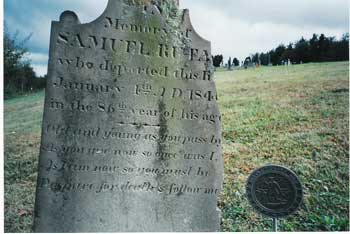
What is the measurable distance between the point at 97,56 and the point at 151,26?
636 mm

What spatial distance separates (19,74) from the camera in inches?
496

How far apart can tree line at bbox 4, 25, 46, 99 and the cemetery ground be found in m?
0.38

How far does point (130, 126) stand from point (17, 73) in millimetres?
9291

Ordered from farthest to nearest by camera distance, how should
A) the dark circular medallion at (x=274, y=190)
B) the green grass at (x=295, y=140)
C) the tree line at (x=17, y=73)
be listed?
the tree line at (x=17, y=73) < the green grass at (x=295, y=140) < the dark circular medallion at (x=274, y=190)

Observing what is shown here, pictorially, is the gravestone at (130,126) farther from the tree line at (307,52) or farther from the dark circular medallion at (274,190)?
the tree line at (307,52)

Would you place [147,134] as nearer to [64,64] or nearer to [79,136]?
[79,136]

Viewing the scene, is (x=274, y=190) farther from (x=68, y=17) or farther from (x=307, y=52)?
(x=307, y=52)

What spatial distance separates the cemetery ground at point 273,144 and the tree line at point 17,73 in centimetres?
38

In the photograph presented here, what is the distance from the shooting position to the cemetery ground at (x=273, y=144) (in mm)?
6115

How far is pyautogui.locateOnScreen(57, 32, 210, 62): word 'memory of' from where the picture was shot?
4.27m

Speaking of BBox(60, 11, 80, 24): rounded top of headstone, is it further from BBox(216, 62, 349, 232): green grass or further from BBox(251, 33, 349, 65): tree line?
BBox(251, 33, 349, 65): tree line

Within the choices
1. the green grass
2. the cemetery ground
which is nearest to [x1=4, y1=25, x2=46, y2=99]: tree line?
the cemetery ground

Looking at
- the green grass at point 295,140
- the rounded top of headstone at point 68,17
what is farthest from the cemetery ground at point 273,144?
the rounded top of headstone at point 68,17

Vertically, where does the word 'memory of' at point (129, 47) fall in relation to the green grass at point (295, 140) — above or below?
above
